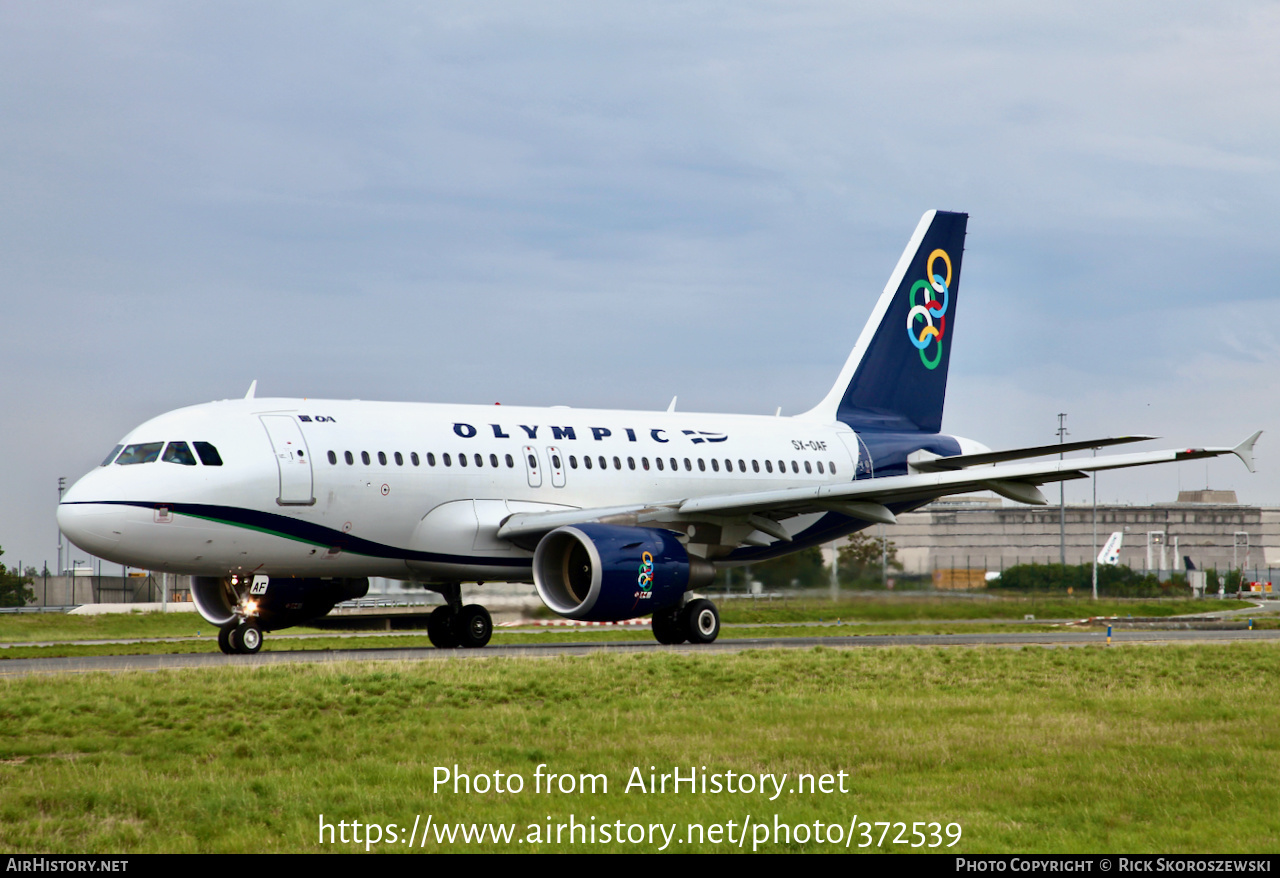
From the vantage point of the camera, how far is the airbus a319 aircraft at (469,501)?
22.1 metres

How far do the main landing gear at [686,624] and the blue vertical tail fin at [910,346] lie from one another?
748 centimetres

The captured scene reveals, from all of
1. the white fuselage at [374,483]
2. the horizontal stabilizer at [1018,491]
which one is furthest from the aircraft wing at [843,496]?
the white fuselage at [374,483]

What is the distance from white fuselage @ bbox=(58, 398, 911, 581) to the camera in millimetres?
21797

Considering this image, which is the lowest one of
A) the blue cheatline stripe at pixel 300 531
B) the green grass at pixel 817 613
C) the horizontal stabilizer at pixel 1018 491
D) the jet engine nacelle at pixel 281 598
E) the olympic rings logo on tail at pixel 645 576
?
the green grass at pixel 817 613

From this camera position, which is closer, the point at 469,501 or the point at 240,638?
the point at 240,638

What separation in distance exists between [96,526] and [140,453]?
142 cm

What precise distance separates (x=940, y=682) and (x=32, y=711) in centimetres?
1046

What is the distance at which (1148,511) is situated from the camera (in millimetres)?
118562

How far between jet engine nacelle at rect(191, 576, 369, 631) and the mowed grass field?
22.6 feet

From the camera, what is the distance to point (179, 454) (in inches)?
872

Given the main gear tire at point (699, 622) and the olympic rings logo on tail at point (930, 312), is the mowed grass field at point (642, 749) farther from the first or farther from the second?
the olympic rings logo on tail at point (930, 312)

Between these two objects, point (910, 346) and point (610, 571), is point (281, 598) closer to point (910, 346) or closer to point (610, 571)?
point (610, 571)

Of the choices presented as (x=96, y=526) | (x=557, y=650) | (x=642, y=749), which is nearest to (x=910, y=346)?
(x=557, y=650)

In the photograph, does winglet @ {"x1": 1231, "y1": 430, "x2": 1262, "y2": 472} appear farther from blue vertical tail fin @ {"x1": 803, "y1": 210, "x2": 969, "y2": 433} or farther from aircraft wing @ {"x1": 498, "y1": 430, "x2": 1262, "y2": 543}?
blue vertical tail fin @ {"x1": 803, "y1": 210, "x2": 969, "y2": 433}
